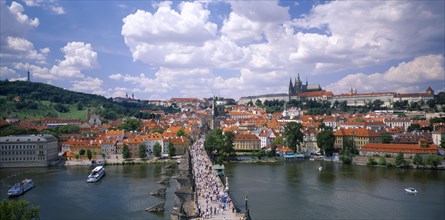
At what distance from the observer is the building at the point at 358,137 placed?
40469 millimetres

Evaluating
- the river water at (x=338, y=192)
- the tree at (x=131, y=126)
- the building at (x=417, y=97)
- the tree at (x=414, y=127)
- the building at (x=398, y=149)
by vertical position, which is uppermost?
the building at (x=417, y=97)

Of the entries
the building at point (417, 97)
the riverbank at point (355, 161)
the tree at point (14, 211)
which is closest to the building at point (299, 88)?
the building at point (417, 97)

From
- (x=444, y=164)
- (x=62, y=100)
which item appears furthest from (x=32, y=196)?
(x=62, y=100)

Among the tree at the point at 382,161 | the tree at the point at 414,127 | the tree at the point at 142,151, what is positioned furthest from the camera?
the tree at the point at 414,127

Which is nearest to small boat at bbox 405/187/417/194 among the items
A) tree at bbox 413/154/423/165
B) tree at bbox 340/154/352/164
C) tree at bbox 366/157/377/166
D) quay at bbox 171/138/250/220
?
tree at bbox 413/154/423/165

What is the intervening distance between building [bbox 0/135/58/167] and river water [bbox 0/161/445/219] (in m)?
1.45

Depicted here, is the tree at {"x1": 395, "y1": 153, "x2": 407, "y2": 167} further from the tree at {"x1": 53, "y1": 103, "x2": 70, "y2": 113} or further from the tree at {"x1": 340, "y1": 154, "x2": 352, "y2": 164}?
the tree at {"x1": 53, "y1": 103, "x2": 70, "y2": 113}

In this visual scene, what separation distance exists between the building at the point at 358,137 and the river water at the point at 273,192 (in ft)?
28.2

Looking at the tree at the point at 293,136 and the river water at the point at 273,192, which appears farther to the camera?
the tree at the point at 293,136

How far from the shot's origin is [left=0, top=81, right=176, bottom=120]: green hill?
6819 centimetres

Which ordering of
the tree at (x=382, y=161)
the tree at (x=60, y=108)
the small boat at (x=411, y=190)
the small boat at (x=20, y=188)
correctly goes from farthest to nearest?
the tree at (x=60, y=108) → the tree at (x=382, y=161) → the small boat at (x=20, y=188) → the small boat at (x=411, y=190)

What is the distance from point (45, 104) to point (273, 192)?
6588 cm

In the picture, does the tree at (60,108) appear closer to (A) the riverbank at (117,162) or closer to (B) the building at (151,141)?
(B) the building at (151,141)

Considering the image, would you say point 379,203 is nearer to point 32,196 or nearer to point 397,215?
point 397,215
